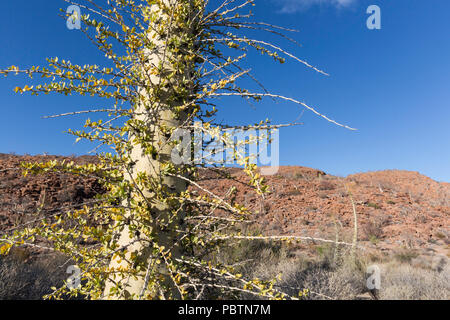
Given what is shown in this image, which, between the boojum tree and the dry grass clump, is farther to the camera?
the dry grass clump

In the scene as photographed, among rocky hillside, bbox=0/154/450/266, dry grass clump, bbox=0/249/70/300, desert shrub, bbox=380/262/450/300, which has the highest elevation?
rocky hillside, bbox=0/154/450/266

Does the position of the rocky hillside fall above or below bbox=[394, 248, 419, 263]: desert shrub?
above

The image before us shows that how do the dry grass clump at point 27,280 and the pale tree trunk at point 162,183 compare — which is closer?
the pale tree trunk at point 162,183

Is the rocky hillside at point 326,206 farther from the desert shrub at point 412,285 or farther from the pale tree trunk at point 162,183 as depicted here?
the pale tree trunk at point 162,183

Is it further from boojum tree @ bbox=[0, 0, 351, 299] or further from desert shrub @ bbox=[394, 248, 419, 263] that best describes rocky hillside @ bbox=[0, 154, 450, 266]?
boojum tree @ bbox=[0, 0, 351, 299]

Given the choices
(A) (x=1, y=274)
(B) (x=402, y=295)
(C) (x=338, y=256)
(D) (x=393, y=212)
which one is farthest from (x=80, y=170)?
(D) (x=393, y=212)

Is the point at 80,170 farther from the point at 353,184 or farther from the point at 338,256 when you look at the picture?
the point at 353,184

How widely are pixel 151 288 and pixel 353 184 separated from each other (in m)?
19.0

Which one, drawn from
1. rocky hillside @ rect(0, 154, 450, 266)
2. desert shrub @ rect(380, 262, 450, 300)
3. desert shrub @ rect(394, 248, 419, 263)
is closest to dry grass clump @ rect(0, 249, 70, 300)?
rocky hillside @ rect(0, 154, 450, 266)

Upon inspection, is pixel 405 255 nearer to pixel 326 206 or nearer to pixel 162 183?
pixel 326 206

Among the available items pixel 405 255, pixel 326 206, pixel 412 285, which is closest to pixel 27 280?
pixel 412 285

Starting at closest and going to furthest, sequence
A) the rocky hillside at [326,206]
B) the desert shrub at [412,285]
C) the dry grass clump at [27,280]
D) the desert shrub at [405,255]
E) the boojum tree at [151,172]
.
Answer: the boojum tree at [151,172] < the dry grass clump at [27,280] < the desert shrub at [412,285] < the desert shrub at [405,255] < the rocky hillside at [326,206]

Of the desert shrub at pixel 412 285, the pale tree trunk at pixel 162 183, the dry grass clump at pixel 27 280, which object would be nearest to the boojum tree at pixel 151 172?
the pale tree trunk at pixel 162 183
